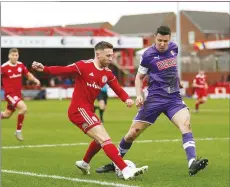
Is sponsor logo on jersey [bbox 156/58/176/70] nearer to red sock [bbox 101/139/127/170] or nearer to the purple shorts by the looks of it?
the purple shorts

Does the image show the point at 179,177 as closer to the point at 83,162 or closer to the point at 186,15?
the point at 83,162

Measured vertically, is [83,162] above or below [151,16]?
below

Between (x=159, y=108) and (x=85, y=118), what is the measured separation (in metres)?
1.34

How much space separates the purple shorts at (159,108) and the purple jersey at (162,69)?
10cm

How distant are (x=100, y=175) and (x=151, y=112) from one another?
128 centimetres

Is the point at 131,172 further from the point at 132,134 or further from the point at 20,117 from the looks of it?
the point at 20,117

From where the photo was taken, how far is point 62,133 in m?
19.8

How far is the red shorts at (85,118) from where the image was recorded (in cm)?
983

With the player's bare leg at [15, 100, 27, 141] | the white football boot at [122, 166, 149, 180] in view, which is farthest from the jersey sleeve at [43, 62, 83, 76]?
the player's bare leg at [15, 100, 27, 141]

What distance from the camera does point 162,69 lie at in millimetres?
10547

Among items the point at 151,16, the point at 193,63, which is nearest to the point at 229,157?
the point at 193,63

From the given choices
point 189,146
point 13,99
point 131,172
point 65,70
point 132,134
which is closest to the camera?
point 131,172

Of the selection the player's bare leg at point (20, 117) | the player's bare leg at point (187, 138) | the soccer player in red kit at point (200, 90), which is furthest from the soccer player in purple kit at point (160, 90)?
the soccer player in red kit at point (200, 90)

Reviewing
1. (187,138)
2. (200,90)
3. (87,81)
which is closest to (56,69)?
(87,81)
